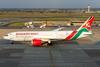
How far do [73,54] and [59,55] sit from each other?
261 centimetres

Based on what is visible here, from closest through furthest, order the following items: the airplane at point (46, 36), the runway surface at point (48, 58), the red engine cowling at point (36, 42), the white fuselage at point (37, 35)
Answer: the runway surface at point (48, 58) → the red engine cowling at point (36, 42) → the airplane at point (46, 36) → the white fuselage at point (37, 35)

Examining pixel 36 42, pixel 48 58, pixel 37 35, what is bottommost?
pixel 36 42

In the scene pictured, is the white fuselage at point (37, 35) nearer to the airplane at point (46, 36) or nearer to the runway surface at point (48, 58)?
the airplane at point (46, 36)

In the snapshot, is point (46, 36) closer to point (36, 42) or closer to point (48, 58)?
point (36, 42)

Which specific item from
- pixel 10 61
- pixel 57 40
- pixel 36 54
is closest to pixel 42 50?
pixel 36 54

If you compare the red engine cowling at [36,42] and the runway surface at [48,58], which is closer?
the runway surface at [48,58]

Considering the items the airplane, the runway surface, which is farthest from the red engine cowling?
the runway surface

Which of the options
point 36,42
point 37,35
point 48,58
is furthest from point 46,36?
point 48,58

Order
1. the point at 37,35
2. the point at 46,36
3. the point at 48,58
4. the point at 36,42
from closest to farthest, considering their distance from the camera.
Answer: the point at 48,58
the point at 36,42
the point at 46,36
the point at 37,35

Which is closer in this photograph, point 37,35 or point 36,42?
point 36,42

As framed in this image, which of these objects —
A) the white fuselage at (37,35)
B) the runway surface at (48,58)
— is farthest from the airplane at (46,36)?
the runway surface at (48,58)

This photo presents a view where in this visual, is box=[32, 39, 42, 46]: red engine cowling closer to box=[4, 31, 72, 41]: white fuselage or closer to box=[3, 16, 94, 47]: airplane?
box=[3, 16, 94, 47]: airplane

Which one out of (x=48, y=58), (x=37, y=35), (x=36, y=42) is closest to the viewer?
(x=48, y=58)

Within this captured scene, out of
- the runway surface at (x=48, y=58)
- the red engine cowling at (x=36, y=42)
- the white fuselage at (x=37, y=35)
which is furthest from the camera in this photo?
the white fuselage at (x=37, y=35)
